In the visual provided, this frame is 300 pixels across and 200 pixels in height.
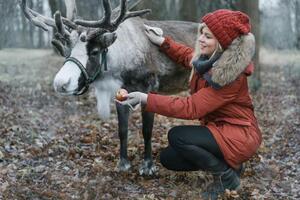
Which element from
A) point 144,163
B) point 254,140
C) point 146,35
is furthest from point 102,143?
point 254,140

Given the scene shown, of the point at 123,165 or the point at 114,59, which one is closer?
the point at 114,59

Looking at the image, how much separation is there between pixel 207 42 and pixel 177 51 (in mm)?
1397

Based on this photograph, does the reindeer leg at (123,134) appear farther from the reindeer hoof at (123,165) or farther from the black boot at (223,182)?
the black boot at (223,182)

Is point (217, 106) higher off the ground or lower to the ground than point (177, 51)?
lower

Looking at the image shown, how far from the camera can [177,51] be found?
629 cm

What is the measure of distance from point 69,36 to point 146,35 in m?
1.21

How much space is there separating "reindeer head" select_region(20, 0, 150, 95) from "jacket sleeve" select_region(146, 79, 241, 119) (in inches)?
39.1

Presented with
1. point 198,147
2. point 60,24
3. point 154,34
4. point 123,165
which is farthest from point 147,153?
point 60,24

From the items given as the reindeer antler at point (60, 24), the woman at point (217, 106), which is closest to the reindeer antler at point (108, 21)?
the reindeer antler at point (60, 24)

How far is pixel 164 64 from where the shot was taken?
6680 mm

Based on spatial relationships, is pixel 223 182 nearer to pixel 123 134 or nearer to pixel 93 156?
pixel 123 134

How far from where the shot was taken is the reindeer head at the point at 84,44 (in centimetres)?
546

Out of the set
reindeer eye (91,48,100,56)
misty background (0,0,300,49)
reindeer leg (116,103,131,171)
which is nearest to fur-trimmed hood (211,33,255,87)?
reindeer eye (91,48,100,56)

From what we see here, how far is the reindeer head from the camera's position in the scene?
5461mm
